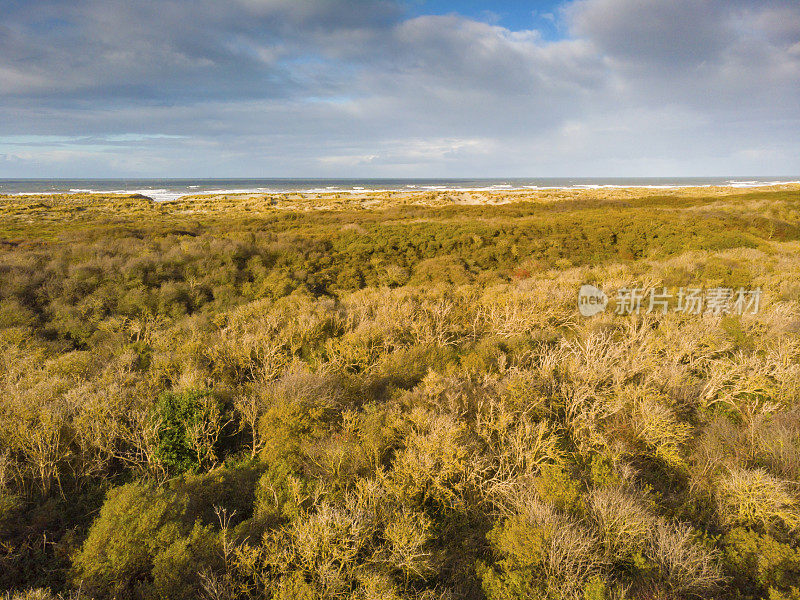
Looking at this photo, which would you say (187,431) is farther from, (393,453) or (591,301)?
(591,301)

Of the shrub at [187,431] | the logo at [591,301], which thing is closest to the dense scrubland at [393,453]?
the shrub at [187,431]

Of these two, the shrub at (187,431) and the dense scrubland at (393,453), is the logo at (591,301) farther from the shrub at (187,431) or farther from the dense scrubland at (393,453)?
the shrub at (187,431)

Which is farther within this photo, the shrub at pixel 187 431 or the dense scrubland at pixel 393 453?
the shrub at pixel 187 431

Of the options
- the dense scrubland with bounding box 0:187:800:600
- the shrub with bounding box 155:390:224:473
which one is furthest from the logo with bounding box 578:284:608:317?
the shrub with bounding box 155:390:224:473

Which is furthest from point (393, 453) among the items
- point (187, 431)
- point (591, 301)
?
point (591, 301)

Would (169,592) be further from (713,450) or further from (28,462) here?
(713,450)

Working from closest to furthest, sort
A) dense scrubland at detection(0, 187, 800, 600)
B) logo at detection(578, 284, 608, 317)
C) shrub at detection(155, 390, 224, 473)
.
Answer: dense scrubland at detection(0, 187, 800, 600) < shrub at detection(155, 390, 224, 473) < logo at detection(578, 284, 608, 317)

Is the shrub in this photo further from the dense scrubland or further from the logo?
the logo
